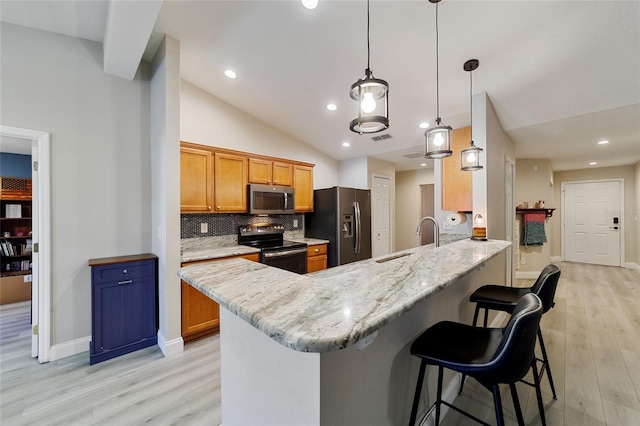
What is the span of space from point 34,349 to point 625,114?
666cm

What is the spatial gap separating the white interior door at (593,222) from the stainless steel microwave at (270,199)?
24.0ft

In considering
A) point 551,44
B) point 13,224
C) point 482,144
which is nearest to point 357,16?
point 551,44

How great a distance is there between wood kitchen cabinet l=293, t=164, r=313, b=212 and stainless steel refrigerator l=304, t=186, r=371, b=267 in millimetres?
177

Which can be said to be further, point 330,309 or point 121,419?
point 121,419

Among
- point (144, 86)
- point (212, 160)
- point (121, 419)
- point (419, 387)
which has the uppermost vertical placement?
point (144, 86)

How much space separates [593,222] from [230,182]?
8.40 meters

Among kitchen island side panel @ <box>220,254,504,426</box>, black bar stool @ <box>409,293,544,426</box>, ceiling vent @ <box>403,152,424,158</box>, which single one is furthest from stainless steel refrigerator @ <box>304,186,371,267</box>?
black bar stool @ <box>409,293,544,426</box>

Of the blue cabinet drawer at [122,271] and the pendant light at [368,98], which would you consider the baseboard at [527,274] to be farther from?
the blue cabinet drawer at [122,271]

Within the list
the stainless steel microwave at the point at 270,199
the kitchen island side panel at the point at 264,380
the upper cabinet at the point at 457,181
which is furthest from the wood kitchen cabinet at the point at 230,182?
the upper cabinet at the point at 457,181

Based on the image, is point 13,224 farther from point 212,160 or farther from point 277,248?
point 277,248

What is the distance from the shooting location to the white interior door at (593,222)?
20.3 feet

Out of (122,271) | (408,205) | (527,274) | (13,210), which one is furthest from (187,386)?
(527,274)

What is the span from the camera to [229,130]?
3900 millimetres

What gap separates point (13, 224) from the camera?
425 centimetres
